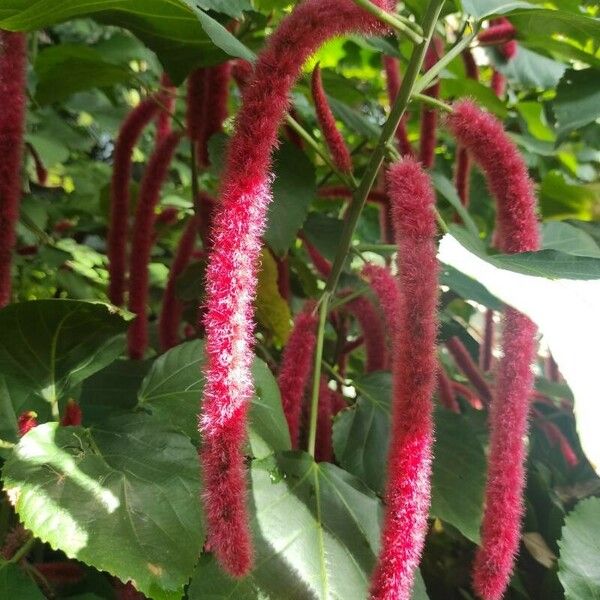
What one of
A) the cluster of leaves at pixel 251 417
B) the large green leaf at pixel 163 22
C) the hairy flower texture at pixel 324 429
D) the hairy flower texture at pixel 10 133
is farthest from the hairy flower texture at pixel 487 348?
the hairy flower texture at pixel 10 133

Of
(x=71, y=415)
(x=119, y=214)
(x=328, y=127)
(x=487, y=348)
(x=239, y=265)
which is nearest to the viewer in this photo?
(x=239, y=265)

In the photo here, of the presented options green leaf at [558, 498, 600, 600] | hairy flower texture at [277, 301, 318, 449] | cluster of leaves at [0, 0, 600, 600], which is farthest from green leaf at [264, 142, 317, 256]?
green leaf at [558, 498, 600, 600]

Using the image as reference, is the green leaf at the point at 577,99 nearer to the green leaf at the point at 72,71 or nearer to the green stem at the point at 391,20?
the green stem at the point at 391,20

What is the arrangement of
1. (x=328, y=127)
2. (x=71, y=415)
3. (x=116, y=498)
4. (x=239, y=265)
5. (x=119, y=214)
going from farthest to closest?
(x=119, y=214) < (x=328, y=127) < (x=71, y=415) < (x=116, y=498) < (x=239, y=265)

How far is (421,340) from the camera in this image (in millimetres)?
539

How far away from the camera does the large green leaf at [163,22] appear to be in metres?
0.63

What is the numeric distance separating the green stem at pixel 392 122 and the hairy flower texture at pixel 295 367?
0.07 meters

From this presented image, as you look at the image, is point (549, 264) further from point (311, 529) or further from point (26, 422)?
point (26, 422)

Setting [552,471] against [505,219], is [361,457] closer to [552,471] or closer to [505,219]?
[505,219]

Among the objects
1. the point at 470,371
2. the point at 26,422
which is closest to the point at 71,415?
the point at 26,422

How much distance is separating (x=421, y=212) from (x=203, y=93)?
384mm

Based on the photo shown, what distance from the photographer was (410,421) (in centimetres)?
54

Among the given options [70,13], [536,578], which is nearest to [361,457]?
[536,578]

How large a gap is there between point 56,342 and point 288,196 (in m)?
0.31
